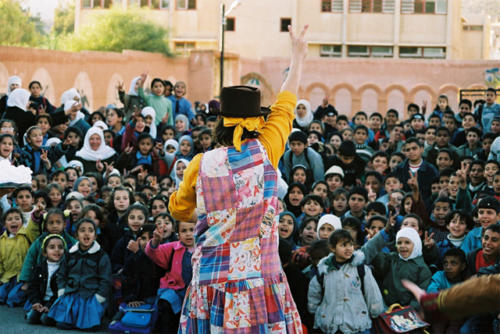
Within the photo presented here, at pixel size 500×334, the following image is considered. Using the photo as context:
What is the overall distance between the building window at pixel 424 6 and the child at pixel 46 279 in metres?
33.5

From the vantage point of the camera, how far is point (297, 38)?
5121 millimetres

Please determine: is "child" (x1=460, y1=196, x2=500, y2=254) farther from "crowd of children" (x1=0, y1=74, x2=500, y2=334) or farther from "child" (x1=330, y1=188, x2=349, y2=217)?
"child" (x1=330, y1=188, x2=349, y2=217)

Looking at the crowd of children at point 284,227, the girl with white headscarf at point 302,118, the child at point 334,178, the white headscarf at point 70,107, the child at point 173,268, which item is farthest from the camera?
the girl with white headscarf at point 302,118

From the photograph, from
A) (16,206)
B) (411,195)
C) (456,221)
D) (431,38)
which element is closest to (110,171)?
(16,206)

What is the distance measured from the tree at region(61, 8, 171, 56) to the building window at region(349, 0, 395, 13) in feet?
31.2

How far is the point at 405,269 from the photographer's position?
7.69 m

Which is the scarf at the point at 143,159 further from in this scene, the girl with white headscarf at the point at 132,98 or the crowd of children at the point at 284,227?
the girl with white headscarf at the point at 132,98

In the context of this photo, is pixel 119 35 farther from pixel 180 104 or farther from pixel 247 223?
pixel 247 223

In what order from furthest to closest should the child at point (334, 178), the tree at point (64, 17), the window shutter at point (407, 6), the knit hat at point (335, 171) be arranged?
the tree at point (64, 17), the window shutter at point (407, 6), the knit hat at point (335, 171), the child at point (334, 178)

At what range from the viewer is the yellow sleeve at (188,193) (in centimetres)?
461

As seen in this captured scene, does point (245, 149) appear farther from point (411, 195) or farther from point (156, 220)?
point (411, 195)

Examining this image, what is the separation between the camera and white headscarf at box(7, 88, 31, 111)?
502 inches

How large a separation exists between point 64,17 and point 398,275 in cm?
7428

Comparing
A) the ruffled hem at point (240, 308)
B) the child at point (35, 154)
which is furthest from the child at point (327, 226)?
the child at point (35, 154)
